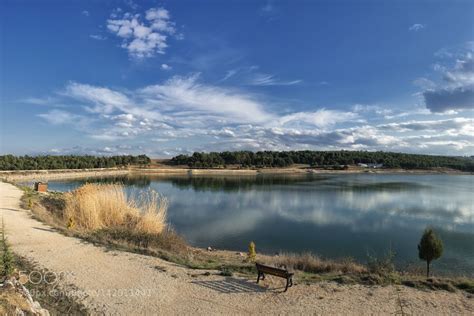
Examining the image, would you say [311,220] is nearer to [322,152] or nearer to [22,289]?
[22,289]

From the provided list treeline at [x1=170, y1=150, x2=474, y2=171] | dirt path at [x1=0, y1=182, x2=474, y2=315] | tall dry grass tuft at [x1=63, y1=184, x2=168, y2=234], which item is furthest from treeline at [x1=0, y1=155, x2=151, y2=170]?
dirt path at [x1=0, y1=182, x2=474, y2=315]

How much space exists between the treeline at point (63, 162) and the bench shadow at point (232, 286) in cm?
6190

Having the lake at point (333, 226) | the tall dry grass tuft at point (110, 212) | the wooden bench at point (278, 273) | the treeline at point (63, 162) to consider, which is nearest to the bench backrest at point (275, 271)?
the wooden bench at point (278, 273)

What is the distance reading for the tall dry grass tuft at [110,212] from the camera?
1288 centimetres

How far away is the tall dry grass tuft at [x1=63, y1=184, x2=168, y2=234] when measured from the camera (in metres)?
12.9

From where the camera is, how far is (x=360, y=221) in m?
20.9

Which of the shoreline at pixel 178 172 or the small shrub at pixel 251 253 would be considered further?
the shoreline at pixel 178 172

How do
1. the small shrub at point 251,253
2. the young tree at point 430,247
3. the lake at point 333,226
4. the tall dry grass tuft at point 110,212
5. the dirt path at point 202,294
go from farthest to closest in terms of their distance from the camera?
the lake at point 333,226 → the tall dry grass tuft at point 110,212 → the small shrub at point 251,253 → the young tree at point 430,247 → the dirt path at point 202,294

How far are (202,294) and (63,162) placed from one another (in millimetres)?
73019

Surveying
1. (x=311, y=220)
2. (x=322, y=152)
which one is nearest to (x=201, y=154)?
(x=322, y=152)

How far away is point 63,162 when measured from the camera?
7006cm

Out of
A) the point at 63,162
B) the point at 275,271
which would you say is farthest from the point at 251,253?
Answer: the point at 63,162

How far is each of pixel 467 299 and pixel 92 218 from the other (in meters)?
12.1

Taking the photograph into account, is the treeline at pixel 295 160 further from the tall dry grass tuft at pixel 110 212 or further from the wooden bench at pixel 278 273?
the wooden bench at pixel 278 273
